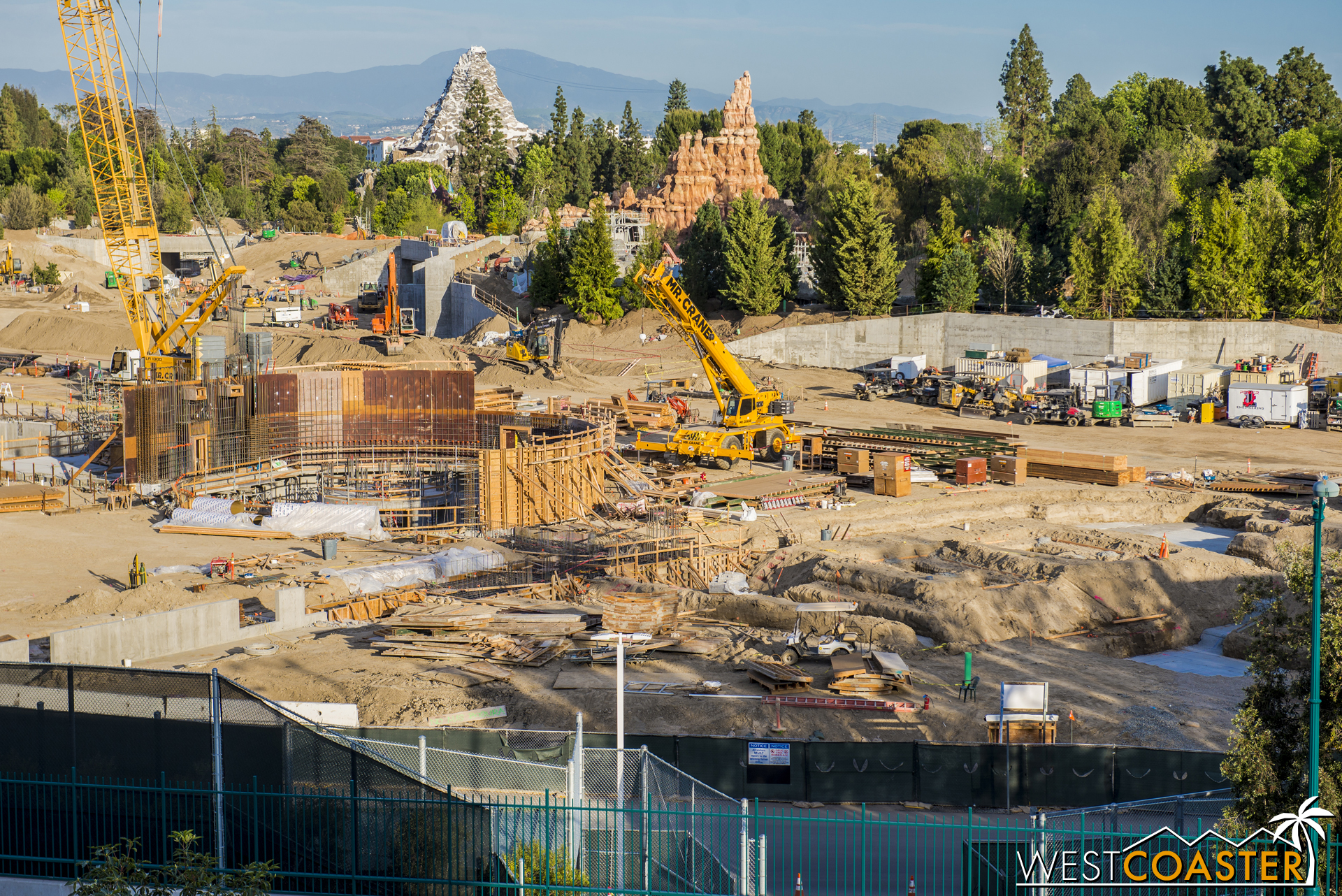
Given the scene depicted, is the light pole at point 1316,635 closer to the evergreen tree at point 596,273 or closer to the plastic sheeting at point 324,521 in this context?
the plastic sheeting at point 324,521

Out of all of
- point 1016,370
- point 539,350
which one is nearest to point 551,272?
point 539,350

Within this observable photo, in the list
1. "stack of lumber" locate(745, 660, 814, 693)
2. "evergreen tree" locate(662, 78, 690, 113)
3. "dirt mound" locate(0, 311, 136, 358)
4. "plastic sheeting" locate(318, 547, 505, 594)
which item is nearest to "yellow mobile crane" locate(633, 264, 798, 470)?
"plastic sheeting" locate(318, 547, 505, 594)

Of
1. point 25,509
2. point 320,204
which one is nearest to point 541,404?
point 25,509

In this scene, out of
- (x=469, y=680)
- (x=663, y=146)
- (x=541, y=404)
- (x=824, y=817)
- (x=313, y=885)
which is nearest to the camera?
(x=313, y=885)

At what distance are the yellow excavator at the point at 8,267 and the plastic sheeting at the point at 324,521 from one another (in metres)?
77.7

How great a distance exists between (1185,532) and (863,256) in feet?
119

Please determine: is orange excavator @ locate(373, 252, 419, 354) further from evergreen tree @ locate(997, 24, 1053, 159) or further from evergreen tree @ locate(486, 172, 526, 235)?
evergreen tree @ locate(997, 24, 1053, 159)

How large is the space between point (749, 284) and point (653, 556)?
44.5 metres

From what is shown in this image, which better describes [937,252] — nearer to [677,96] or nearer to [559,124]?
[559,124]

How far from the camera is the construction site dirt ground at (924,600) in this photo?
21.4 m

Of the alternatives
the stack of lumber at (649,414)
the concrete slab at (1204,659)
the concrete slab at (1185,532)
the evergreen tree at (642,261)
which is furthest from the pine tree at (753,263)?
the concrete slab at (1204,659)

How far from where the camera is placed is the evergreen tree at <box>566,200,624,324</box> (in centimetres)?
7756

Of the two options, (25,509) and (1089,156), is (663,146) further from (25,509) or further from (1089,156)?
(25,509)

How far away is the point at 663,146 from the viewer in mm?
137000
